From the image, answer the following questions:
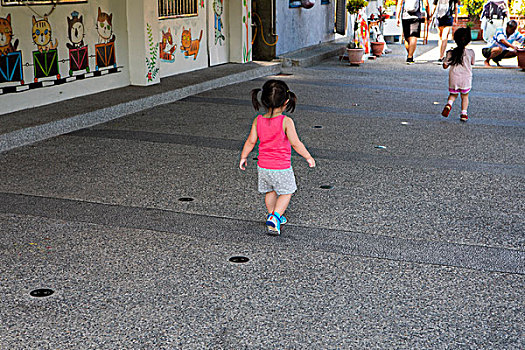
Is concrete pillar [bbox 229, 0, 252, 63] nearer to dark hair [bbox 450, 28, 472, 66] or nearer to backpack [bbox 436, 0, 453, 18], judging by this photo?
backpack [bbox 436, 0, 453, 18]

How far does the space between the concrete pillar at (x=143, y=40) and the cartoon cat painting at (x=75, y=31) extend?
1.20m

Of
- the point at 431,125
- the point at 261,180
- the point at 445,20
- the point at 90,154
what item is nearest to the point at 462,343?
the point at 261,180

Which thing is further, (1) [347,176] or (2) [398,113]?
(2) [398,113]

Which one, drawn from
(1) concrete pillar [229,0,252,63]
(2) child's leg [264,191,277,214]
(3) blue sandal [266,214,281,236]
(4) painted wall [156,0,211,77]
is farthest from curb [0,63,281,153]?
(3) blue sandal [266,214,281,236]

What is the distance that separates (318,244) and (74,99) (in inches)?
239

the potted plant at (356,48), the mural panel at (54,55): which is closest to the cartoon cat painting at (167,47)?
the mural panel at (54,55)

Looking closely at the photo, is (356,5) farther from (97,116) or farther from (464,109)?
(97,116)

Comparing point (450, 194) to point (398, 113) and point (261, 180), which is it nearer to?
point (261, 180)

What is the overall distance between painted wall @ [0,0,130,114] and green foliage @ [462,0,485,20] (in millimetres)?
17400

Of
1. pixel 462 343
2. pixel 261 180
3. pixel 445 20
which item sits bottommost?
pixel 462 343

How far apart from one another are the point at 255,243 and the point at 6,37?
537 centimetres

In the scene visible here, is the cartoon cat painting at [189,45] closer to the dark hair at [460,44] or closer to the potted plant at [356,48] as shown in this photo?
the potted plant at [356,48]

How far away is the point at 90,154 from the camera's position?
7.17 m

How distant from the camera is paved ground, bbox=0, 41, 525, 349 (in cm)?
351
